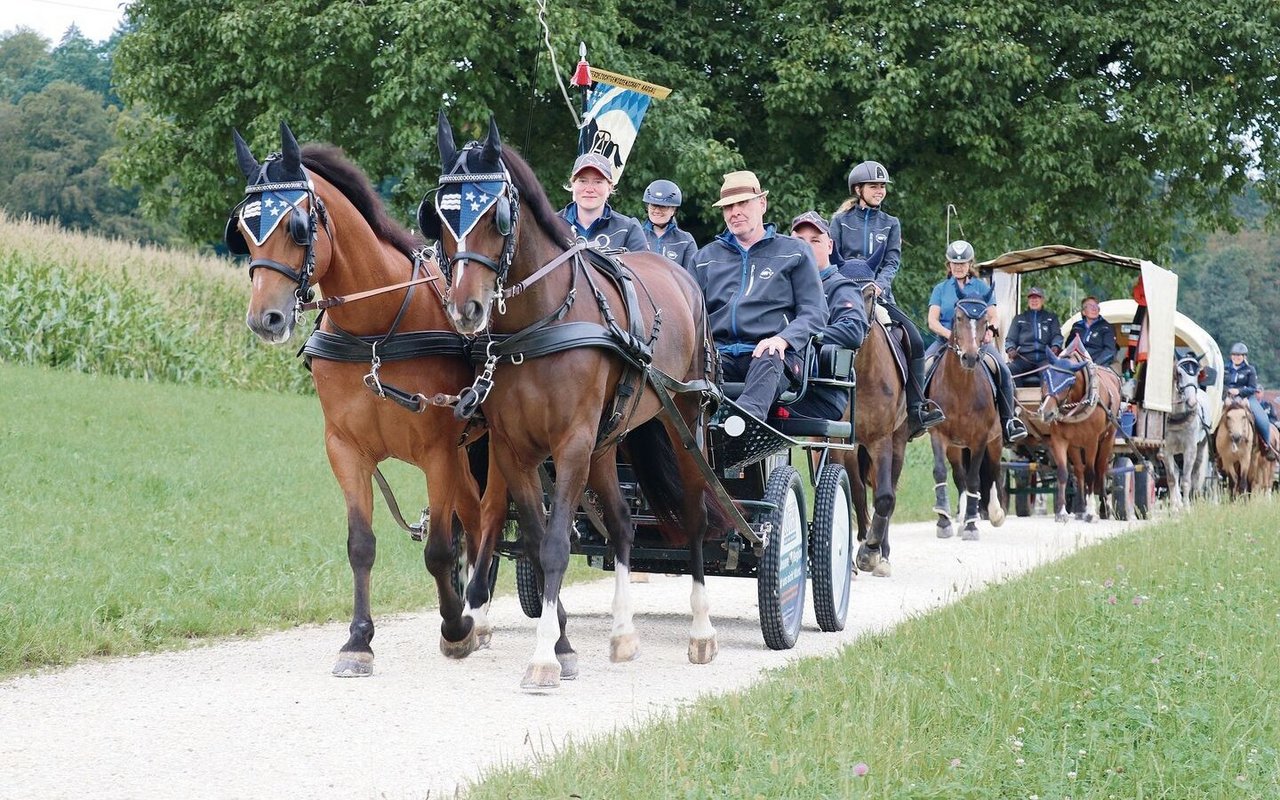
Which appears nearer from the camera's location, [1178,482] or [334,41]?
[334,41]

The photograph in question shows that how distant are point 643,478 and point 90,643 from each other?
2.70 m

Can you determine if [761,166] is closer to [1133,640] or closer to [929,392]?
[929,392]

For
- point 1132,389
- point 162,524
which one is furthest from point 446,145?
point 1132,389

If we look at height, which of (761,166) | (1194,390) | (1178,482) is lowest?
(1178,482)

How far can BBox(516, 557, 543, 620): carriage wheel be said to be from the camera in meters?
8.05

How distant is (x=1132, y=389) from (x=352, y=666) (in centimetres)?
1513

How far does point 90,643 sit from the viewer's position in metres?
6.71

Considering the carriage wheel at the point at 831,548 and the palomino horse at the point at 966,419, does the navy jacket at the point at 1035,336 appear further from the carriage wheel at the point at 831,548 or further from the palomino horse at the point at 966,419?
the carriage wheel at the point at 831,548

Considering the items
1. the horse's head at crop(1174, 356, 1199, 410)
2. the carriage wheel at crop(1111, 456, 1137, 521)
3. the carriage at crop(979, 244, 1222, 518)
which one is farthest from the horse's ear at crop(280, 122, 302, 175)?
the horse's head at crop(1174, 356, 1199, 410)

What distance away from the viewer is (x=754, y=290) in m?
8.05

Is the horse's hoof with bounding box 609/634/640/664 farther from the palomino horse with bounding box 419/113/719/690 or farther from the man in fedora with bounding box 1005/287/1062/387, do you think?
the man in fedora with bounding box 1005/287/1062/387

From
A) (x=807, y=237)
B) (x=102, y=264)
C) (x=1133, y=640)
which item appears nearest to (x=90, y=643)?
(x=1133, y=640)

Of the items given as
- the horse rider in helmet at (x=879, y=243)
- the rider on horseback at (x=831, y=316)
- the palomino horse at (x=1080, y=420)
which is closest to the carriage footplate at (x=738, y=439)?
the rider on horseback at (x=831, y=316)

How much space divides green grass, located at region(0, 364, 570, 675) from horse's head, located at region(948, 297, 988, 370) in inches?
183
